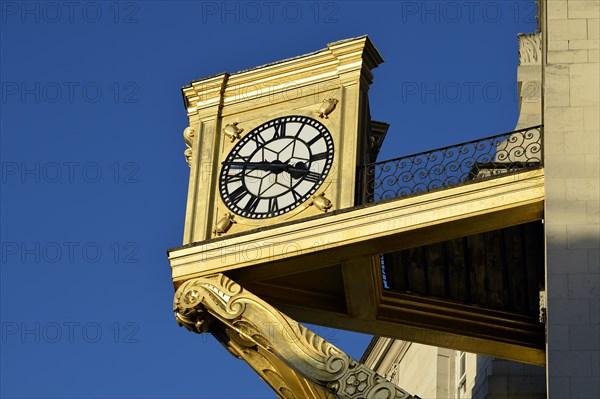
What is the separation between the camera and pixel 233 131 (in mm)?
26953

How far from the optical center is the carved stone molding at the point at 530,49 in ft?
103

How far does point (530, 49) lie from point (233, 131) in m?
6.80

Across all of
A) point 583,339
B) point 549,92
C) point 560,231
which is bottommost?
A: point 583,339

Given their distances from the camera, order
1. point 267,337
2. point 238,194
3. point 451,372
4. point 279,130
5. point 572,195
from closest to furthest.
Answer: point 572,195, point 267,337, point 238,194, point 279,130, point 451,372

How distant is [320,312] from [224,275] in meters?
2.15

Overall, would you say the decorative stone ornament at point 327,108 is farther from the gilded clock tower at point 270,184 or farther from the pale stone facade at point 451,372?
the pale stone facade at point 451,372

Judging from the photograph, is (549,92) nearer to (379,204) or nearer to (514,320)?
(379,204)

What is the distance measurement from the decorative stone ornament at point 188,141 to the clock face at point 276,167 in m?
1.02

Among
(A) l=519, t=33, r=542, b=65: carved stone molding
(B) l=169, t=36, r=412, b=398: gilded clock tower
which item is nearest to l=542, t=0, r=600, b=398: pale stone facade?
(B) l=169, t=36, r=412, b=398: gilded clock tower

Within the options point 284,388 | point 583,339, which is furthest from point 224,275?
point 583,339

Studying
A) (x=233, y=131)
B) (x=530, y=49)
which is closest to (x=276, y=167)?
(x=233, y=131)

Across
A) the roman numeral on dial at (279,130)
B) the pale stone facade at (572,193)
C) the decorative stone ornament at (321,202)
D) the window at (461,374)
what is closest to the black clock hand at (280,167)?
the roman numeral on dial at (279,130)

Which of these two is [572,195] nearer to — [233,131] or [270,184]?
[270,184]

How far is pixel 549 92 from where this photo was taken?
24453 mm
